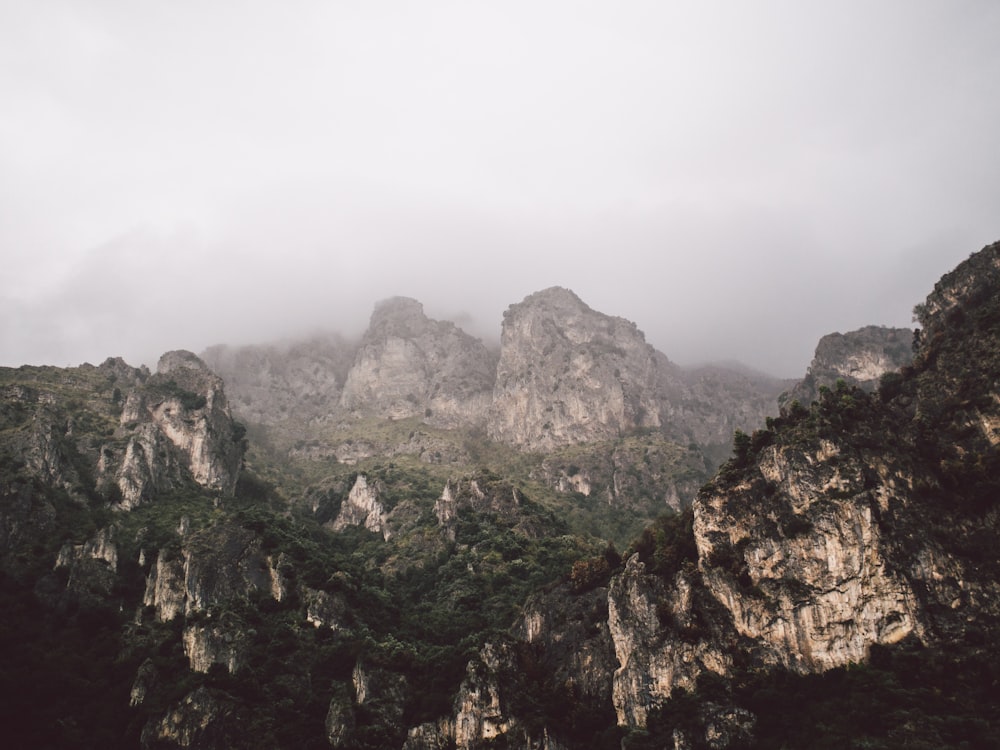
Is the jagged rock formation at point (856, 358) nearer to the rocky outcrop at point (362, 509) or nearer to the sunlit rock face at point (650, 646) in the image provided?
the rocky outcrop at point (362, 509)

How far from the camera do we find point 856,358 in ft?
581

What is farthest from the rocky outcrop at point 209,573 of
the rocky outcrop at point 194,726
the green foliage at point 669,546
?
the green foliage at point 669,546

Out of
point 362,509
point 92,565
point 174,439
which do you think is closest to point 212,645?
point 92,565

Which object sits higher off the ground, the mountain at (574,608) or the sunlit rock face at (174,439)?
the sunlit rock face at (174,439)

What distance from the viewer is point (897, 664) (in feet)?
175

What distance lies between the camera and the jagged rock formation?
172500 mm

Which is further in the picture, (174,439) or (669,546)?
(174,439)

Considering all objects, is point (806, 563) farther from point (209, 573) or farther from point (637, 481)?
point (637, 481)

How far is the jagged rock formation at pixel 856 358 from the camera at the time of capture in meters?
172

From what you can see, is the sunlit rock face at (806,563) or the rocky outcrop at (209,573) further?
the rocky outcrop at (209,573)

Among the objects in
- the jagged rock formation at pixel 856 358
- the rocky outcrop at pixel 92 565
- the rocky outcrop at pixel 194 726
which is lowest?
the rocky outcrop at pixel 194 726

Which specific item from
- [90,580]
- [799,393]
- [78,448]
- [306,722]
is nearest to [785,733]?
[306,722]

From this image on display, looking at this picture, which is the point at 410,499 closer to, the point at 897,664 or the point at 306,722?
the point at 306,722

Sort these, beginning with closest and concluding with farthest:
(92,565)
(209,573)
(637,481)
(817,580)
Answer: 1. (817,580)
2. (92,565)
3. (209,573)
4. (637,481)
